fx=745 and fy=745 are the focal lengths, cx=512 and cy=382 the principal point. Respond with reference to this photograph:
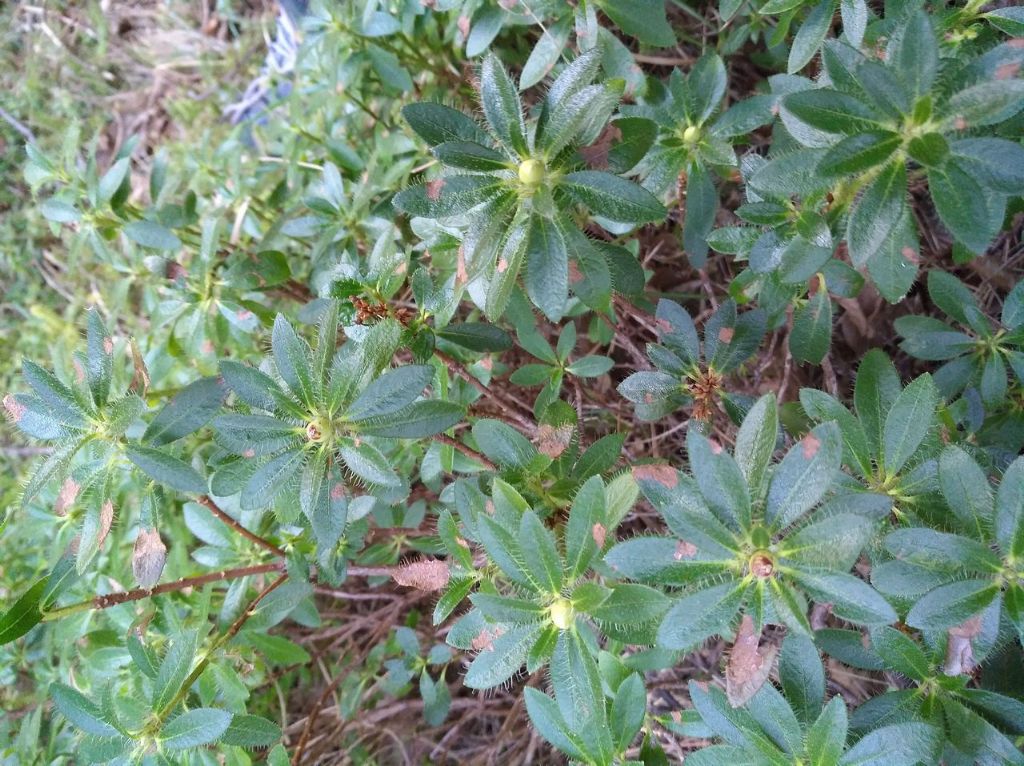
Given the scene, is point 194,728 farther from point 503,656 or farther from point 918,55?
point 918,55

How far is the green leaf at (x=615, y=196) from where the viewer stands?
1455 millimetres

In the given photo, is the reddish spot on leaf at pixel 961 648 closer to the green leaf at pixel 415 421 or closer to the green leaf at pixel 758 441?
the green leaf at pixel 758 441

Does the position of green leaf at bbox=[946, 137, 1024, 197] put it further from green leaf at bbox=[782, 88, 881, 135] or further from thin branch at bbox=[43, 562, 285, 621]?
thin branch at bbox=[43, 562, 285, 621]

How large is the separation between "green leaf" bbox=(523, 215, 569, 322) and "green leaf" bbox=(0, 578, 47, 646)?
1359 mm

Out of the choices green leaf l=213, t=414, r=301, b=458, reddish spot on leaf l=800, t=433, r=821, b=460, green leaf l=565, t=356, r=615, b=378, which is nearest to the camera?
reddish spot on leaf l=800, t=433, r=821, b=460

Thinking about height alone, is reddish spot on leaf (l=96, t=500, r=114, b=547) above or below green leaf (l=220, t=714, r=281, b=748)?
above

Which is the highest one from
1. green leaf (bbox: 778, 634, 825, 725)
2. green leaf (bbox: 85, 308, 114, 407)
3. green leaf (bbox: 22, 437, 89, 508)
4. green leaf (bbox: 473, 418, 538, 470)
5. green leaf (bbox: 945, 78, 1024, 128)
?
green leaf (bbox: 945, 78, 1024, 128)

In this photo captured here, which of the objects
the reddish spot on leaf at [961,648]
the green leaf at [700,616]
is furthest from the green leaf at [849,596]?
the reddish spot on leaf at [961,648]

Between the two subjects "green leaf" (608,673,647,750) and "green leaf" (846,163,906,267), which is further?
"green leaf" (608,673,647,750)

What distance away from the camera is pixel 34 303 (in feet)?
15.1

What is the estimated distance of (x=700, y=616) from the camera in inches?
48.0

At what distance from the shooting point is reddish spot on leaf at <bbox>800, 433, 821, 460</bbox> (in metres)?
1.25

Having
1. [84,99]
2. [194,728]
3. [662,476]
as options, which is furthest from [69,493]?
[84,99]

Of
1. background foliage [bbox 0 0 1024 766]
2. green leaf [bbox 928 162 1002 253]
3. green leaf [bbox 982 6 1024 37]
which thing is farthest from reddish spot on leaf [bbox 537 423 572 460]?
green leaf [bbox 982 6 1024 37]
